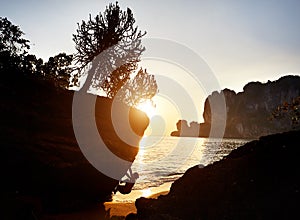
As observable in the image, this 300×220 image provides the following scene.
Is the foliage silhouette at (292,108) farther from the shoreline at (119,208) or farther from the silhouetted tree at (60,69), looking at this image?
the silhouetted tree at (60,69)

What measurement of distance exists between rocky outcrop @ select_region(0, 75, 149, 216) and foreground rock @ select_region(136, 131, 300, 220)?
5796mm

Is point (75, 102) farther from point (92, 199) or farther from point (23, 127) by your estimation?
point (92, 199)

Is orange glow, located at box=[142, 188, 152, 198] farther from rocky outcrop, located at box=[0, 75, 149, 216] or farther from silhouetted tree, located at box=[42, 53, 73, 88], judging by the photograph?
silhouetted tree, located at box=[42, 53, 73, 88]

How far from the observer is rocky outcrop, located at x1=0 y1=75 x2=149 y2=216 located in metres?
12.8

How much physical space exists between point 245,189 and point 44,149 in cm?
1064

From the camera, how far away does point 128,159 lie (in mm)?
20734

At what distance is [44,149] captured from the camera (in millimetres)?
13938

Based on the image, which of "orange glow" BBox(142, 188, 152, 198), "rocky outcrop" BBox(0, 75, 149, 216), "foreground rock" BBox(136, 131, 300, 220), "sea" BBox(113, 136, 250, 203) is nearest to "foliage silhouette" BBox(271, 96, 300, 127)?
"foreground rock" BBox(136, 131, 300, 220)

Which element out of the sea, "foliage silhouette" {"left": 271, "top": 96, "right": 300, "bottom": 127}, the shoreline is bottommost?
the sea

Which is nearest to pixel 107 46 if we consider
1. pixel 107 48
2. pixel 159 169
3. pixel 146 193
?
pixel 107 48

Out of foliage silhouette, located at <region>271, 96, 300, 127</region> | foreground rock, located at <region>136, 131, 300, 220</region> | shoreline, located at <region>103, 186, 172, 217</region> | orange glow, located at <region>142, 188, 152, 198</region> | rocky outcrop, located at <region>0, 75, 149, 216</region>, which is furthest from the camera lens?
orange glow, located at <region>142, 188, 152, 198</region>

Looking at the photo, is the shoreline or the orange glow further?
the orange glow

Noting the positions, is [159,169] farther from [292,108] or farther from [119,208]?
[292,108]

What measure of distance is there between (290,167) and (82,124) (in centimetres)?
1235
